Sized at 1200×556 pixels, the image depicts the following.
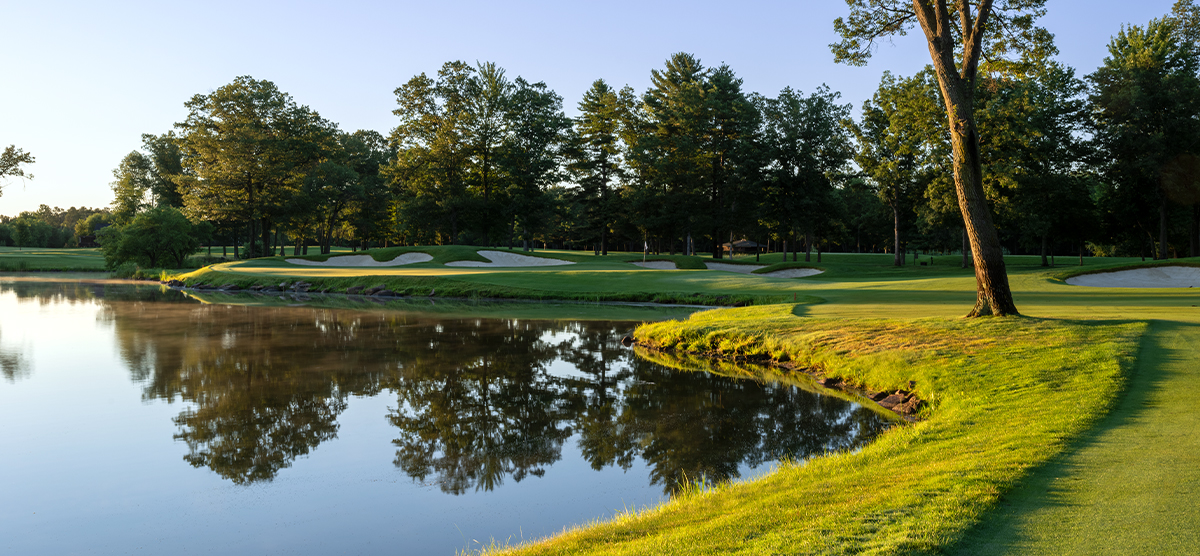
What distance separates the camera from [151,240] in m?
53.5

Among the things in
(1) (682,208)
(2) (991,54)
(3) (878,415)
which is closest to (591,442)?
(3) (878,415)

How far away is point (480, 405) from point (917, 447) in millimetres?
5947

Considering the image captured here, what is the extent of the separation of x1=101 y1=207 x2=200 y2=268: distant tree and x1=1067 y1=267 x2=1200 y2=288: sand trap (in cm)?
5869

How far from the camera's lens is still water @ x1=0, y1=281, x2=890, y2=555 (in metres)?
5.95

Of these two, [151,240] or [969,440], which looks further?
[151,240]

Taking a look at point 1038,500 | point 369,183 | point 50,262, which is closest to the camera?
point 1038,500

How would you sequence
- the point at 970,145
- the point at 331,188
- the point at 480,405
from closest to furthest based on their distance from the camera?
the point at 480,405, the point at 970,145, the point at 331,188

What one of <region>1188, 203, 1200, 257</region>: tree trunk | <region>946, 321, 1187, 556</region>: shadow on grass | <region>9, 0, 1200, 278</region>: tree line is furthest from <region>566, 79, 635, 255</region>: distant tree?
<region>946, 321, 1187, 556</region>: shadow on grass

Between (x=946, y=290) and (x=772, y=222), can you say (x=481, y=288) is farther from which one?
(x=772, y=222)

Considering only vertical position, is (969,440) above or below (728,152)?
below

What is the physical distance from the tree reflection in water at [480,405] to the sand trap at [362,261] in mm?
27371

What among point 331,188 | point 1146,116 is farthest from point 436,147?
point 1146,116

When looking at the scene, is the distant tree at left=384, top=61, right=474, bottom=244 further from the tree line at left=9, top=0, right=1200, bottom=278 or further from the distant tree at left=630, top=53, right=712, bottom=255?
the distant tree at left=630, top=53, right=712, bottom=255

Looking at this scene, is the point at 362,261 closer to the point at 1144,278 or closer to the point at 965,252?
the point at 965,252
